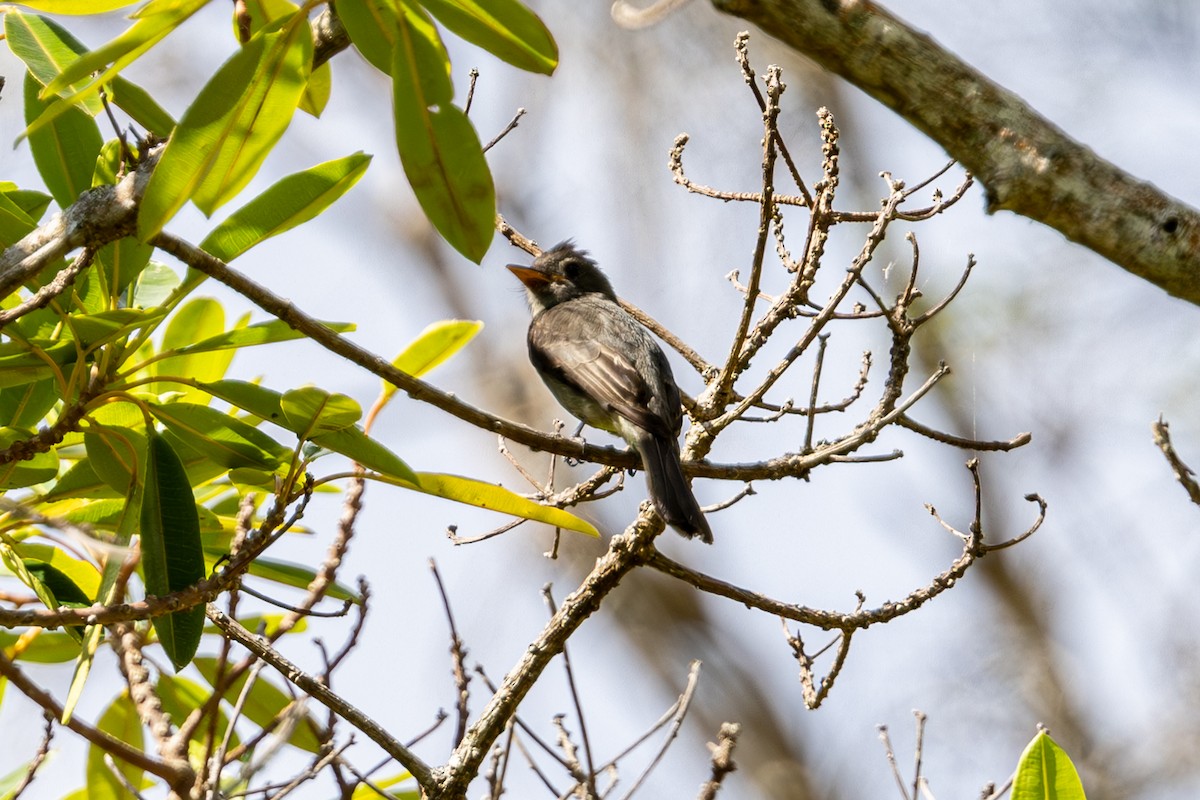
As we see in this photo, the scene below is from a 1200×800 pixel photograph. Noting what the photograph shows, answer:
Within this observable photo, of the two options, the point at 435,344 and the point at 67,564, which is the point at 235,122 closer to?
the point at 435,344

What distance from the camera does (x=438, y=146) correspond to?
2.46 metres

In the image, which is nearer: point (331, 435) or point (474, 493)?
point (331, 435)

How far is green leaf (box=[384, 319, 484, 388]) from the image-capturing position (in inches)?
120

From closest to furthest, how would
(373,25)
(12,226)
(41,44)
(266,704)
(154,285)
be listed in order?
(373,25) → (12,226) → (41,44) → (154,285) → (266,704)

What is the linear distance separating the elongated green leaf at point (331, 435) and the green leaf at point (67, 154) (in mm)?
575

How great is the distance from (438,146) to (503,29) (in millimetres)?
269

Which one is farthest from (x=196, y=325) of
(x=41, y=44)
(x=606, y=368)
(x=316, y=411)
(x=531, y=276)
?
(x=531, y=276)

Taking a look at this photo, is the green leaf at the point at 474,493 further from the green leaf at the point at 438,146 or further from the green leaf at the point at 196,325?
the green leaf at the point at 196,325

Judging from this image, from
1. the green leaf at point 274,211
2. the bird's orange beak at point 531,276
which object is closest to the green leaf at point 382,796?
the green leaf at point 274,211

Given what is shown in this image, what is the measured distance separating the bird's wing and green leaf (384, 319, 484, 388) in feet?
6.06

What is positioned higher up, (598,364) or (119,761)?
(598,364)

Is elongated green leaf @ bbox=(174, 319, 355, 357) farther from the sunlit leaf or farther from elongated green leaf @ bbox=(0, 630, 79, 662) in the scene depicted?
elongated green leaf @ bbox=(0, 630, 79, 662)

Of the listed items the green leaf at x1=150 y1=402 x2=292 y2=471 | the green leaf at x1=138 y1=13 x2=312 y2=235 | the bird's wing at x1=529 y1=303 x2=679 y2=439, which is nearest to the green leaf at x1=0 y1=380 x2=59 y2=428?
the green leaf at x1=150 y1=402 x2=292 y2=471

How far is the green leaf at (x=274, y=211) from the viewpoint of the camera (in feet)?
8.82
